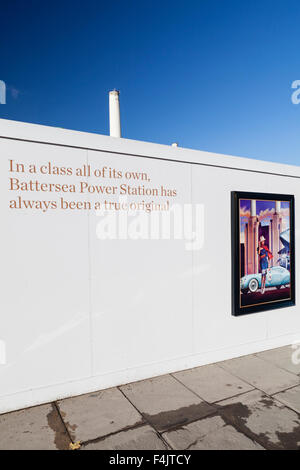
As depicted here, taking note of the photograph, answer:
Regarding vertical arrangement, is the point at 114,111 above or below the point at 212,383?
above

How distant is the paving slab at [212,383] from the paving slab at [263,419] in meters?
0.14

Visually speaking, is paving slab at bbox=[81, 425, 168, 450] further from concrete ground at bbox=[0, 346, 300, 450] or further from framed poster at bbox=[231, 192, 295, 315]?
framed poster at bbox=[231, 192, 295, 315]

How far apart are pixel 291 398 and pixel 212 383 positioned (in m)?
0.95

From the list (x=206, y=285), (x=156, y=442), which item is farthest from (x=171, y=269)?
(x=156, y=442)

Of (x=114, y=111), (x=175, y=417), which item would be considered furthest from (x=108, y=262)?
(x=114, y=111)

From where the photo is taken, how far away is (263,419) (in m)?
3.17

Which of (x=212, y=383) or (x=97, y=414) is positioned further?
(x=212, y=383)

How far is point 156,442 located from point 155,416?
426 millimetres

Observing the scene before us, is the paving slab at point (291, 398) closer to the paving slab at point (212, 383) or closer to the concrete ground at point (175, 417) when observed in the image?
the concrete ground at point (175, 417)

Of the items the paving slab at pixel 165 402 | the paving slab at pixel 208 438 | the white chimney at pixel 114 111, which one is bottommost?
the paving slab at pixel 165 402

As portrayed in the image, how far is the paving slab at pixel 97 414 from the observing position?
2988 millimetres

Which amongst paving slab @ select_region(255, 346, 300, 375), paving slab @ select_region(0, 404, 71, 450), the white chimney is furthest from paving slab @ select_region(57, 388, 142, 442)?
the white chimney

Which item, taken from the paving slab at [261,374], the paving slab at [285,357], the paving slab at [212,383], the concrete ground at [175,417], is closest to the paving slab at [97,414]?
the concrete ground at [175,417]

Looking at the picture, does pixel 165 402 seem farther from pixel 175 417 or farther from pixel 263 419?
pixel 263 419
